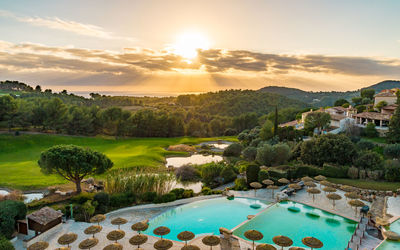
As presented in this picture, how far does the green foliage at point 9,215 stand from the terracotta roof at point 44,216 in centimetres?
96

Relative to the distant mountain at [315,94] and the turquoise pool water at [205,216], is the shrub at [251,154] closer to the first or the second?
the turquoise pool water at [205,216]

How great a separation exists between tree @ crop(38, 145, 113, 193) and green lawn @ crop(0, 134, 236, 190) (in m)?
4.78

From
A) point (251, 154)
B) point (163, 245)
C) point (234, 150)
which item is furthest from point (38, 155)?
point (163, 245)

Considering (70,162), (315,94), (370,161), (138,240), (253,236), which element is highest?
(315,94)

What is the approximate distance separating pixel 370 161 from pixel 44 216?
27645mm

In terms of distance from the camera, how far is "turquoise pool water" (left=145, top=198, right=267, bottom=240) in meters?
17.8

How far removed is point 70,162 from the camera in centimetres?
2028

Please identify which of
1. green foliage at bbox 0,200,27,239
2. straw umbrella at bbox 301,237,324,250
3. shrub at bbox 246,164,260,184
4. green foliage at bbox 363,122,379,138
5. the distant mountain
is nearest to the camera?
straw umbrella at bbox 301,237,324,250

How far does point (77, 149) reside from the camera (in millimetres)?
21031

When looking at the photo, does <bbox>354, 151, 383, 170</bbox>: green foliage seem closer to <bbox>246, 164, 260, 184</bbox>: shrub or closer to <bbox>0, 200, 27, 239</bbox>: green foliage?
<bbox>246, 164, 260, 184</bbox>: shrub

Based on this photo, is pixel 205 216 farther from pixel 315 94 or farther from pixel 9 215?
pixel 315 94

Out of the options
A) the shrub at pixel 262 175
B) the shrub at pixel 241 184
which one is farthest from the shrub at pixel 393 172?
the shrub at pixel 241 184

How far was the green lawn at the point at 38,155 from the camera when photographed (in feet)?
83.6

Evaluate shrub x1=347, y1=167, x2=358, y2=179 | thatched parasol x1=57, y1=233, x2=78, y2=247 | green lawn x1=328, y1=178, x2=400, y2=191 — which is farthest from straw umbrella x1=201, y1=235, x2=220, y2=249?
shrub x1=347, y1=167, x2=358, y2=179
